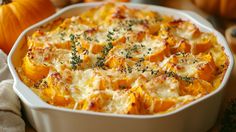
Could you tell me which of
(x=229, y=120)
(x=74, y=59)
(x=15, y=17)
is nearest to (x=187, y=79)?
(x=229, y=120)

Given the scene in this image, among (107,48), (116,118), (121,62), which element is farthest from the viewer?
(107,48)

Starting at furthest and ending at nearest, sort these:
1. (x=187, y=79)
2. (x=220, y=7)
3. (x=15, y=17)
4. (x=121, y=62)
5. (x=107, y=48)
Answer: (x=220, y=7), (x=15, y=17), (x=107, y=48), (x=121, y=62), (x=187, y=79)

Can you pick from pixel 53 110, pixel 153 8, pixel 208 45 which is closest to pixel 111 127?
pixel 53 110

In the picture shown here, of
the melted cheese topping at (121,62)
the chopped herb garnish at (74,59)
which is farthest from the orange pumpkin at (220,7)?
the chopped herb garnish at (74,59)

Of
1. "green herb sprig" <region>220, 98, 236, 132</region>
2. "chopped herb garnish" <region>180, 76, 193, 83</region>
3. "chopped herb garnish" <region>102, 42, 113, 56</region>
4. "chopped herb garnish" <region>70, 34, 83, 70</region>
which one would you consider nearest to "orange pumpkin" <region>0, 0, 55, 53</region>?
"chopped herb garnish" <region>70, 34, 83, 70</region>

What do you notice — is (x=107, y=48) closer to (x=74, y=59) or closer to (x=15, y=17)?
(x=74, y=59)

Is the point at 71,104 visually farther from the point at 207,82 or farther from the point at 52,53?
the point at 207,82
